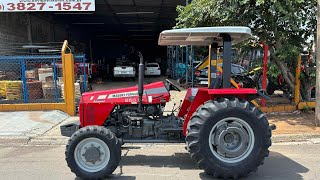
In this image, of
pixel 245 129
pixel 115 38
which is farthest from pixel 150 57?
pixel 245 129

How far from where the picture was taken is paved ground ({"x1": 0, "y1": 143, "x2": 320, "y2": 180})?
530 centimetres

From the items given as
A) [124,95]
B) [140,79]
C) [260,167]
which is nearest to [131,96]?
[124,95]

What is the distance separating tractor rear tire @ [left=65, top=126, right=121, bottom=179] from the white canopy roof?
70.2 inches

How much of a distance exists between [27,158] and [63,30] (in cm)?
2633

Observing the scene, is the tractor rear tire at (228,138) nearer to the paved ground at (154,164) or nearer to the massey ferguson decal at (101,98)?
the paved ground at (154,164)

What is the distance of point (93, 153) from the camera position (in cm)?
506

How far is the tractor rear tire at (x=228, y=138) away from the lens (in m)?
4.95

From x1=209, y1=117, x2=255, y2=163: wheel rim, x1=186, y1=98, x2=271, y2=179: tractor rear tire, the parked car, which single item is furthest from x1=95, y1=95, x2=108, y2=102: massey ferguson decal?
the parked car

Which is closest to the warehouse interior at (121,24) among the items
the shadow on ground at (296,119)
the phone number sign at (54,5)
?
the phone number sign at (54,5)

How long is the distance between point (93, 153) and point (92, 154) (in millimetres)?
19

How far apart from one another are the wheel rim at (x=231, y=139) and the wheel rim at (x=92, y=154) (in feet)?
5.05

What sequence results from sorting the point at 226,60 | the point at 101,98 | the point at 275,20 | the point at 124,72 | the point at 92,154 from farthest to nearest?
the point at 124,72, the point at 275,20, the point at 101,98, the point at 226,60, the point at 92,154

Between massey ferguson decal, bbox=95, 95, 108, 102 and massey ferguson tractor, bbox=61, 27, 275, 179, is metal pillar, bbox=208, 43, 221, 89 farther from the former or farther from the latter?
massey ferguson decal, bbox=95, 95, 108, 102

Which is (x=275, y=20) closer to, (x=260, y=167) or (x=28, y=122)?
(x=260, y=167)
